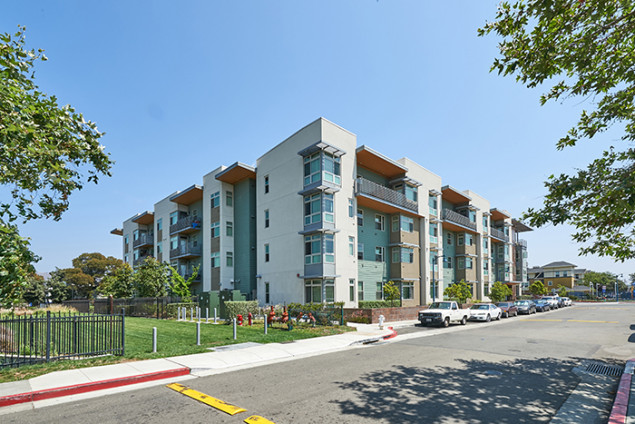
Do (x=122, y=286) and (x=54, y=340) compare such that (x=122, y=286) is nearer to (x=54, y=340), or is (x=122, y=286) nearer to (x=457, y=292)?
(x=54, y=340)

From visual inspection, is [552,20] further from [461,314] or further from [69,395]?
[461,314]

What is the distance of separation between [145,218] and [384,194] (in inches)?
1438

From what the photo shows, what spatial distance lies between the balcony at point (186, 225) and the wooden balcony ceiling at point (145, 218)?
8.65 meters

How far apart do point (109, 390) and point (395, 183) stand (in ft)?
102

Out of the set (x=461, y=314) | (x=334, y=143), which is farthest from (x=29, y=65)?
(x=461, y=314)

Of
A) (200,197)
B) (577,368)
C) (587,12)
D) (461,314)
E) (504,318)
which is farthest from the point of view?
(200,197)

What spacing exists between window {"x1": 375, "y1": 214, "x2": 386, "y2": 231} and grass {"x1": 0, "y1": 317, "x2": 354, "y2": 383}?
629 inches

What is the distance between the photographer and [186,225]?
42.3 meters

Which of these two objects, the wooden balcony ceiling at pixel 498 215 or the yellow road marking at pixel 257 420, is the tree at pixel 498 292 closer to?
the wooden balcony ceiling at pixel 498 215

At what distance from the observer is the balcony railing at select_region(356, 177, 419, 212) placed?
30739mm

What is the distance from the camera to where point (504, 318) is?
34219mm

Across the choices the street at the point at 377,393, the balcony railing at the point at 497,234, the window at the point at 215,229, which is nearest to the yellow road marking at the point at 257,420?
the street at the point at 377,393

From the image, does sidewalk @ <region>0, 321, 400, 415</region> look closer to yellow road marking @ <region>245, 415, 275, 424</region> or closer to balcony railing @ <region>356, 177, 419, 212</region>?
yellow road marking @ <region>245, 415, 275, 424</region>

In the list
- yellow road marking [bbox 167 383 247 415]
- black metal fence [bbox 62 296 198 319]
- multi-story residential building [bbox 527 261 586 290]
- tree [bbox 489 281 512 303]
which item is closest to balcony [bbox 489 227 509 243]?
tree [bbox 489 281 512 303]
